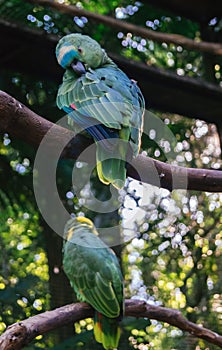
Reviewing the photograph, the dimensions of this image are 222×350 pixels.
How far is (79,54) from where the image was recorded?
101 centimetres

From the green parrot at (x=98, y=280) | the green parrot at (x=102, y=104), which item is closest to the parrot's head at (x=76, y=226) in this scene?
the green parrot at (x=98, y=280)

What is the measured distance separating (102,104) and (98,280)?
416 millimetres

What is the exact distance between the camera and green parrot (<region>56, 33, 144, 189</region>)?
76cm

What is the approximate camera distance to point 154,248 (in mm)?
1499

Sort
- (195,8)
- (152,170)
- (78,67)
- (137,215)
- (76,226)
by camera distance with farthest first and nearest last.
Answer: (195,8) → (137,215) → (76,226) → (78,67) → (152,170)

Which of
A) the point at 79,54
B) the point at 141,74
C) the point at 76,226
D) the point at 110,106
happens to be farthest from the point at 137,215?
the point at 110,106

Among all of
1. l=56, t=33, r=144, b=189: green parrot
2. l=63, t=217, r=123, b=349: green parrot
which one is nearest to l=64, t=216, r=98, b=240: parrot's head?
Result: l=63, t=217, r=123, b=349: green parrot

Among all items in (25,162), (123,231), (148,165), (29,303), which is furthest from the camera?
(25,162)

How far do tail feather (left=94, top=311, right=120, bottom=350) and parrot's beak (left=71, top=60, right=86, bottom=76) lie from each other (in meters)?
0.48

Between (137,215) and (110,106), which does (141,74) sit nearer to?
(137,215)

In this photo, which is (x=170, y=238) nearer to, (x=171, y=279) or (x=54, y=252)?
(x=171, y=279)

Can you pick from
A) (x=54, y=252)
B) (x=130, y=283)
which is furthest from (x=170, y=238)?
(x=54, y=252)

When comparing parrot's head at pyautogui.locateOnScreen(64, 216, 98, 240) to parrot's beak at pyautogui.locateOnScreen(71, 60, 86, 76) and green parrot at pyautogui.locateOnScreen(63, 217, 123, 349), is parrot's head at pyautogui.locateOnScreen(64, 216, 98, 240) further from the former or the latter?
parrot's beak at pyautogui.locateOnScreen(71, 60, 86, 76)

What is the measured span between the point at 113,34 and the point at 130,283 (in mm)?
727
